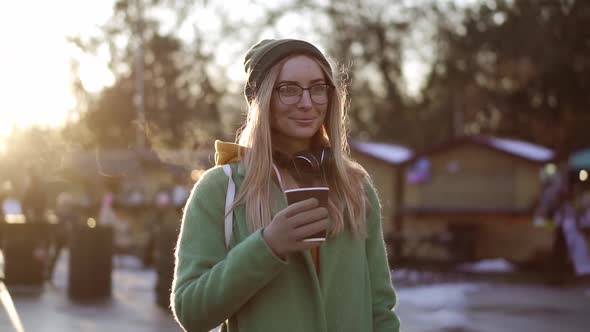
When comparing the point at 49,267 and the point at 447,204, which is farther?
the point at 447,204

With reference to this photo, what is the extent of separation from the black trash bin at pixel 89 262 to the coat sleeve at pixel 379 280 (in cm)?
1092

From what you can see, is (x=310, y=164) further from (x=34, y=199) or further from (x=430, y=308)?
(x=34, y=199)

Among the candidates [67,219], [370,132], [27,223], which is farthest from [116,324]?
[370,132]

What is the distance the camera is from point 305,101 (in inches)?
111

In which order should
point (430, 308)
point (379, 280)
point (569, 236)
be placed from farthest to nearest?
point (569, 236) → point (430, 308) → point (379, 280)

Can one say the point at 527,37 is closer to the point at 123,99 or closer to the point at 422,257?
the point at 422,257

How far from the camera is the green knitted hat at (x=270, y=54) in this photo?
9.18 ft

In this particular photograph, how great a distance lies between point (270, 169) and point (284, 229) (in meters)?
0.33

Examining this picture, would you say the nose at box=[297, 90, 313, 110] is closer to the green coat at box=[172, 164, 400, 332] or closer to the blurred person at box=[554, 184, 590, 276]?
the green coat at box=[172, 164, 400, 332]

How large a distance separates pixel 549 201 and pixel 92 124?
135ft

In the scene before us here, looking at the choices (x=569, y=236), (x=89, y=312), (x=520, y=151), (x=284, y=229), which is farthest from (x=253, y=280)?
(x=520, y=151)

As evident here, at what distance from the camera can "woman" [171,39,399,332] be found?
2.50 meters

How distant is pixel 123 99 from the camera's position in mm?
54688

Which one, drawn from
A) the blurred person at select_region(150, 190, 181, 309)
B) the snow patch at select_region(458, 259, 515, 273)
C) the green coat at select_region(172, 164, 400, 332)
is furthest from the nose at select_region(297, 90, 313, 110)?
the snow patch at select_region(458, 259, 515, 273)
